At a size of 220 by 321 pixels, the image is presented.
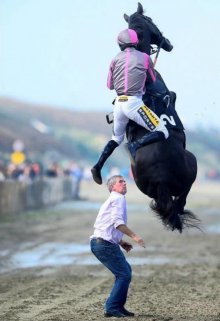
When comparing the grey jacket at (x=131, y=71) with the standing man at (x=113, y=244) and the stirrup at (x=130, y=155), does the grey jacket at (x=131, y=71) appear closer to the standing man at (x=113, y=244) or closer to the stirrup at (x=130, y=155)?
the stirrup at (x=130, y=155)

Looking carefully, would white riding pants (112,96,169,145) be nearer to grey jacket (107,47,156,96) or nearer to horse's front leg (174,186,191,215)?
grey jacket (107,47,156,96)

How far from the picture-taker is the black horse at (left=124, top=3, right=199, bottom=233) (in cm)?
1016

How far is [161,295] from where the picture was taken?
45.3ft

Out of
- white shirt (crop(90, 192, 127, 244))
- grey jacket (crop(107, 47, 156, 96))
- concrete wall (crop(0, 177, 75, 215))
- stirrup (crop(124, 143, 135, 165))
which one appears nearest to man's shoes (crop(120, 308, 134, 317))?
white shirt (crop(90, 192, 127, 244))

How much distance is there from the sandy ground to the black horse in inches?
56.0

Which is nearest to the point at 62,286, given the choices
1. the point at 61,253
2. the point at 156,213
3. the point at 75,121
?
the point at 156,213

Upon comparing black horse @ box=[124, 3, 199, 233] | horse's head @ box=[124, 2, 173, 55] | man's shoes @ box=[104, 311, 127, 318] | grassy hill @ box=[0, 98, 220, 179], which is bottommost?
man's shoes @ box=[104, 311, 127, 318]

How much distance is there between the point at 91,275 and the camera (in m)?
17.0

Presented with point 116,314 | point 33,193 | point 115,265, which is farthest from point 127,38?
point 33,193

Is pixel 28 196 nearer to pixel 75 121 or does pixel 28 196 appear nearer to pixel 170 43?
pixel 170 43

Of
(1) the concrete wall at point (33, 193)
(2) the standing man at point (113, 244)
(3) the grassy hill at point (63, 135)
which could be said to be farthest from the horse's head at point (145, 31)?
(3) the grassy hill at point (63, 135)

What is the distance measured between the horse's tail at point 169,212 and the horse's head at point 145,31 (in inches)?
65.6

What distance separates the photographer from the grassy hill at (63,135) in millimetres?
56531

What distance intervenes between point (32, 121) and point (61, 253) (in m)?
55.4
